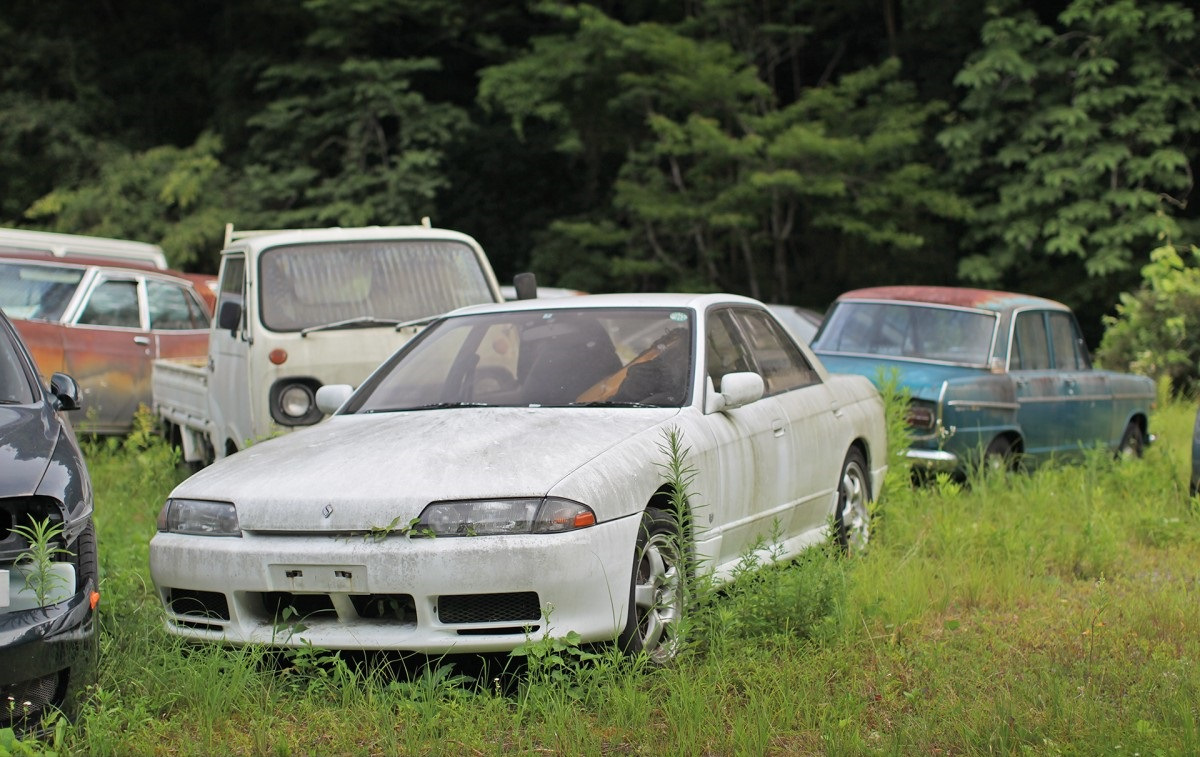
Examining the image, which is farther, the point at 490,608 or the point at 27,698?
the point at 490,608

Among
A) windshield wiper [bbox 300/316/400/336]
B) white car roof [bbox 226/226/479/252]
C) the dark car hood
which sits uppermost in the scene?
white car roof [bbox 226/226/479/252]

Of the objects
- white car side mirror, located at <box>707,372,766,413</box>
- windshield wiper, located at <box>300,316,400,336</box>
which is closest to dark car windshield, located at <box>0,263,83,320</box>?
windshield wiper, located at <box>300,316,400,336</box>

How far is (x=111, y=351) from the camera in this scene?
11992 millimetres

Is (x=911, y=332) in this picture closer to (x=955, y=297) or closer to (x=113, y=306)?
(x=955, y=297)

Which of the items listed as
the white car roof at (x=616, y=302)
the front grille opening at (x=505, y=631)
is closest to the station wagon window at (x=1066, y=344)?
the white car roof at (x=616, y=302)

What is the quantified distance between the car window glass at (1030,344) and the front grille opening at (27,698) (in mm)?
7668

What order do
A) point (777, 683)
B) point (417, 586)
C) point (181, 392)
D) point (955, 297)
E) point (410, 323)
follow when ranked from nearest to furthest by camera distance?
point (417, 586) → point (777, 683) → point (410, 323) → point (181, 392) → point (955, 297)

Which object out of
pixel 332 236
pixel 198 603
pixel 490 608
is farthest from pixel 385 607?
pixel 332 236

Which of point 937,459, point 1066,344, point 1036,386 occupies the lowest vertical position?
point 937,459

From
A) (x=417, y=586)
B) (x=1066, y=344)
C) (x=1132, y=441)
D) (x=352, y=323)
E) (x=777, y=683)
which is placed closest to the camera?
(x=417, y=586)

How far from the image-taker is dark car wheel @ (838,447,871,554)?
706 cm

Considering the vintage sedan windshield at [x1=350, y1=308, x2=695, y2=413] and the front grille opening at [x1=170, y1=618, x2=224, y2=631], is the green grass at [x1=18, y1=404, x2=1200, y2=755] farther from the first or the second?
the vintage sedan windshield at [x1=350, y1=308, x2=695, y2=413]

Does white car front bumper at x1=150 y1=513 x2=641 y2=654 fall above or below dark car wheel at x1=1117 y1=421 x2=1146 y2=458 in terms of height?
above

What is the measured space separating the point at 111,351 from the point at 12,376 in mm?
6813
